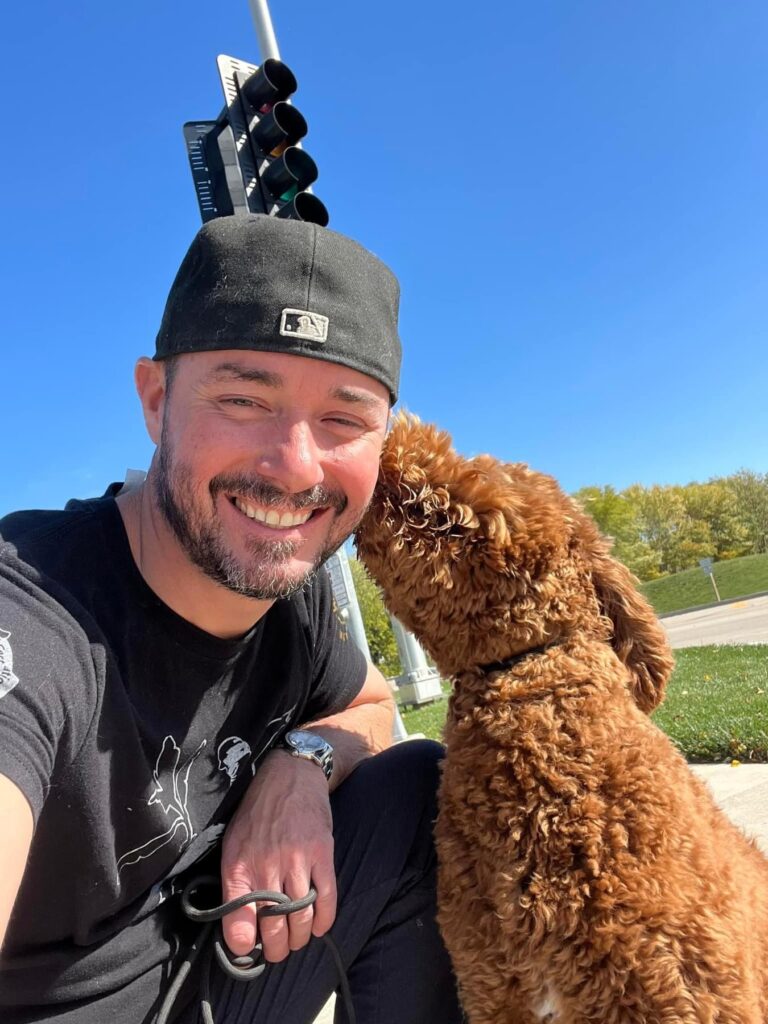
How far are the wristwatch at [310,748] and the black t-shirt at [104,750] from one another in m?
0.12

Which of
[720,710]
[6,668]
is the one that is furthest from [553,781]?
[720,710]

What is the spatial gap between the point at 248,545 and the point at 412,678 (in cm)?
1038

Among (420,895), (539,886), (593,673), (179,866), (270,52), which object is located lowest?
(420,895)

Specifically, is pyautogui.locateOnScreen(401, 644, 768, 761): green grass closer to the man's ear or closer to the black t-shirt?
the black t-shirt

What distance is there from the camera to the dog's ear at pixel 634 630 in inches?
67.5

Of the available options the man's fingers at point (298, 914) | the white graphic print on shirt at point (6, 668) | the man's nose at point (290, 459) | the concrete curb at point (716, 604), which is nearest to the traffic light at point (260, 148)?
the man's nose at point (290, 459)

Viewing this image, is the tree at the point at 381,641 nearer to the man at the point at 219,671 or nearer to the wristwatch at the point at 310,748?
the wristwatch at the point at 310,748

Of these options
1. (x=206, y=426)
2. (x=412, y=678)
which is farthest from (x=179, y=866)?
(x=412, y=678)

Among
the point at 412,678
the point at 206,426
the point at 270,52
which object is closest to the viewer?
the point at 206,426

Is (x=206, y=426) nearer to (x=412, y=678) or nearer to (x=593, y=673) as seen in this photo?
(x=593, y=673)

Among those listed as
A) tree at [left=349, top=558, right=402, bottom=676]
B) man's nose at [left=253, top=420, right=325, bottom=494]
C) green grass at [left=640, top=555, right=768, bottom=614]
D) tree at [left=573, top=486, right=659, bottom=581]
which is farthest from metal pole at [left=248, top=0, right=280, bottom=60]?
tree at [left=573, top=486, right=659, bottom=581]

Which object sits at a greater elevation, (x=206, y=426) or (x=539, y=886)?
(x=206, y=426)

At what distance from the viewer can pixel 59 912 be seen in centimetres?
161

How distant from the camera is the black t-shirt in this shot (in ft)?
4.79
